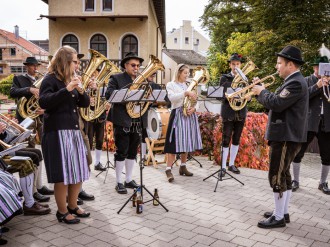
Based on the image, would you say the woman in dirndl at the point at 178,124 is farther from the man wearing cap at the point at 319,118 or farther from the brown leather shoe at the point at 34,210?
the brown leather shoe at the point at 34,210

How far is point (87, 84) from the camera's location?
17.4 ft

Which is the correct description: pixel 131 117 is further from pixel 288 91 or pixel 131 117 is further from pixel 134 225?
pixel 288 91

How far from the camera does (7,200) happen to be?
377 centimetres

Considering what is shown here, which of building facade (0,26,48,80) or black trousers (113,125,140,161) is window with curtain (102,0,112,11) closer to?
black trousers (113,125,140,161)

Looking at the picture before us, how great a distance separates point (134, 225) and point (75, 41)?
21.8m

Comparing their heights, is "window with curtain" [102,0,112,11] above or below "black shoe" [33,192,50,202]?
above

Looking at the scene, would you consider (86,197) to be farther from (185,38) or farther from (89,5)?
(185,38)

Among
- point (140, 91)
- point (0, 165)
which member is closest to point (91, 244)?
point (0, 165)

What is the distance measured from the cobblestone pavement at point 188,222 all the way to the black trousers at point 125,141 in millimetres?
646

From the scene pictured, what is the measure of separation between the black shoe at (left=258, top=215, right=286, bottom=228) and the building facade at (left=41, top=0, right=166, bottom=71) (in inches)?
781

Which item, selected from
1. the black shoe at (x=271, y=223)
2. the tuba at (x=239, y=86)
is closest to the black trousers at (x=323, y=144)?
the tuba at (x=239, y=86)

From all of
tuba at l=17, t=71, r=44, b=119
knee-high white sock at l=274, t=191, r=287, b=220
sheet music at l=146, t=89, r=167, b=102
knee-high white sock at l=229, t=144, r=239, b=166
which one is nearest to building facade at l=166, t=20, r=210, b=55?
knee-high white sock at l=229, t=144, r=239, b=166

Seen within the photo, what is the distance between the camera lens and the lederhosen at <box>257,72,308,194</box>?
4.23 m

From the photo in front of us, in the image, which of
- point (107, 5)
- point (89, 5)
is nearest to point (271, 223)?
point (107, 5)
